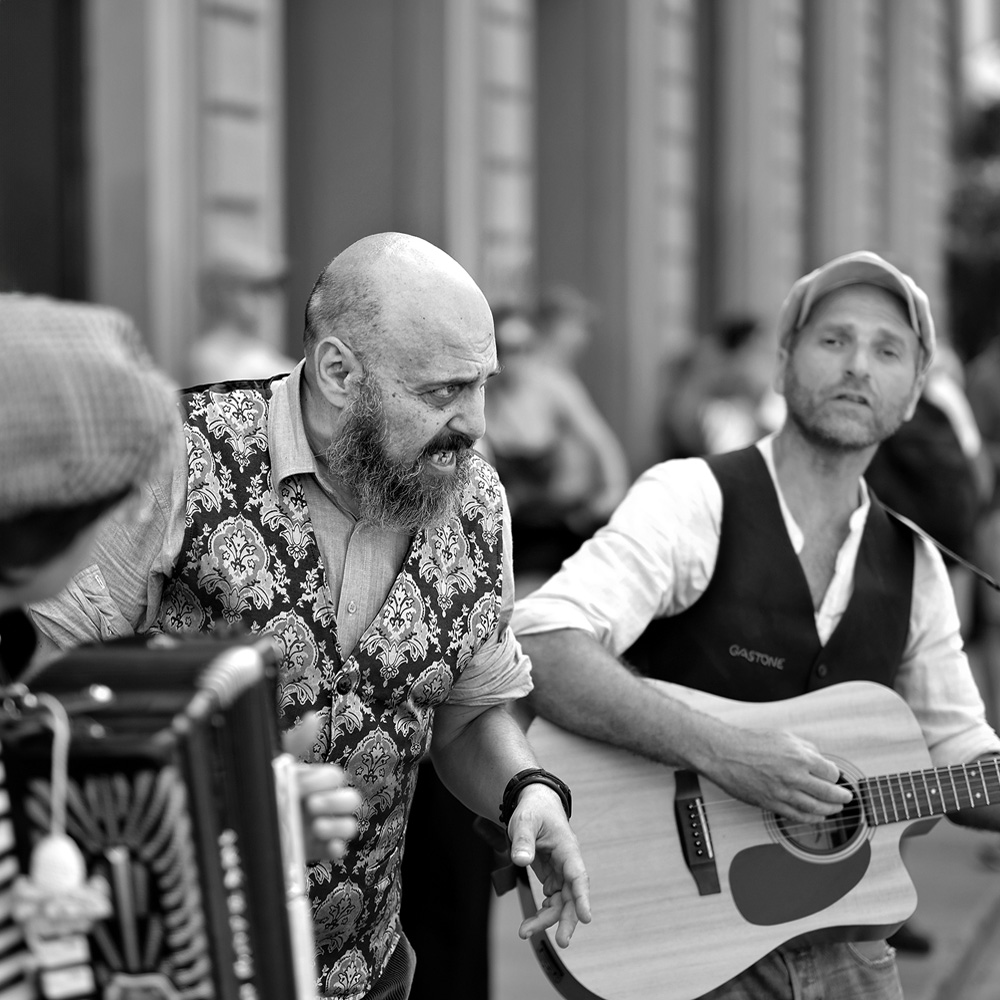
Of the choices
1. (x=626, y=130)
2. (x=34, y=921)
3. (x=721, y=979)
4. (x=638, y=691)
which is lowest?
(x=721, y=979)

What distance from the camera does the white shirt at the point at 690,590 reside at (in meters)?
3.11

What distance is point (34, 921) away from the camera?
4.90 feet

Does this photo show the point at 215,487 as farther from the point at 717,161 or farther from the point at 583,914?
the point at 717,161

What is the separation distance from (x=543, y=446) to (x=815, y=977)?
4189 mm

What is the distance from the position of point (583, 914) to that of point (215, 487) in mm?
833

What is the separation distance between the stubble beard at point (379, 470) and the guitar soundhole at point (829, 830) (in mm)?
1091

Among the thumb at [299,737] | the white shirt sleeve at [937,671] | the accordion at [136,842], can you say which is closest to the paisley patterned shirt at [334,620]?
the thumb at [299,737]

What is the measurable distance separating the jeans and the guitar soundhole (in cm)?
18

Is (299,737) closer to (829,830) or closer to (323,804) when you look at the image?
(323,804)

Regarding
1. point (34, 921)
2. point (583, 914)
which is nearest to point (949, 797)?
point (583, 914)

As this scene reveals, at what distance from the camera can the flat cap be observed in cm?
323

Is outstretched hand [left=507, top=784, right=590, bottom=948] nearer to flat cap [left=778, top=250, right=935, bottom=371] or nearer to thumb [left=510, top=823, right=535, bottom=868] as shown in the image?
thumb [left=510, top=823, right=535, bottom=868]

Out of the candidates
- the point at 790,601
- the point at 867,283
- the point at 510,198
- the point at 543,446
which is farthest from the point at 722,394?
the point at 790,601

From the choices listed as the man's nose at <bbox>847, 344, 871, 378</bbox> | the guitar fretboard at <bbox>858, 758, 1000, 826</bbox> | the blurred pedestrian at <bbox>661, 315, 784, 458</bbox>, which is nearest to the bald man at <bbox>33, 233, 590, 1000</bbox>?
the guitar fretboard at <bbox>858, 758, 1000, 826</bbox>
